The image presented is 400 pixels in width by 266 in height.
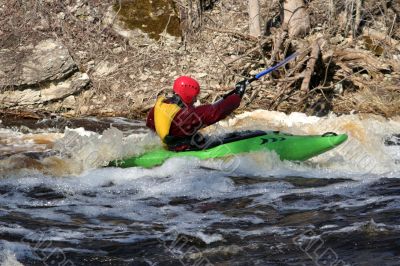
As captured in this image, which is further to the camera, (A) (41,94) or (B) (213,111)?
(A) (41,94)

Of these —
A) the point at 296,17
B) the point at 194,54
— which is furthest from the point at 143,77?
the point at 296,17

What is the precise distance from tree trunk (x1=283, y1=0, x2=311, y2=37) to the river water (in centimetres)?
295

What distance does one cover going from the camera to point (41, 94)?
11.9 m

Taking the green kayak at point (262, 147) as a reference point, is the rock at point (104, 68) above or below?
above

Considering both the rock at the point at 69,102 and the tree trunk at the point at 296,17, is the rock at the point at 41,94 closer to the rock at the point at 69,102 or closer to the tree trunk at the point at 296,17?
the rock at the point at 69,102

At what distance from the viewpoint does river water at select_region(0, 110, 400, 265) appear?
Answer: 5.04m

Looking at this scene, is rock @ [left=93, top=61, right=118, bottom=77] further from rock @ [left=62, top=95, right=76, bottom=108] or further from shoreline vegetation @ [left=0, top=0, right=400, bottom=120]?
rock @ [left=62, top=95, right=76, bottom=108]

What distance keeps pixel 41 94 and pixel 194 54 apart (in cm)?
270

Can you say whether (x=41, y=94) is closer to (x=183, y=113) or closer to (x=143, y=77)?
(x=143, y=77)

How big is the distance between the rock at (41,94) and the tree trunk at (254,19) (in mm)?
3015

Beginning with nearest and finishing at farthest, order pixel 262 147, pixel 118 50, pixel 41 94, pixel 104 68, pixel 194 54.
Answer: pixel 262 147 → pixel 41 94 → pixel 104 68 → pixel 194 54 → pixel 118 50

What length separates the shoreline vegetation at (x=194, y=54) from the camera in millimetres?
11281

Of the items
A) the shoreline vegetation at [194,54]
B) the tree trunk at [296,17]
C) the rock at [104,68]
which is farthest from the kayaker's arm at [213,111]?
the rock at [104,68]

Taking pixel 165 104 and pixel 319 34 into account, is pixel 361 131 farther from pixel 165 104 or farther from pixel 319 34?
pixel 319 34
